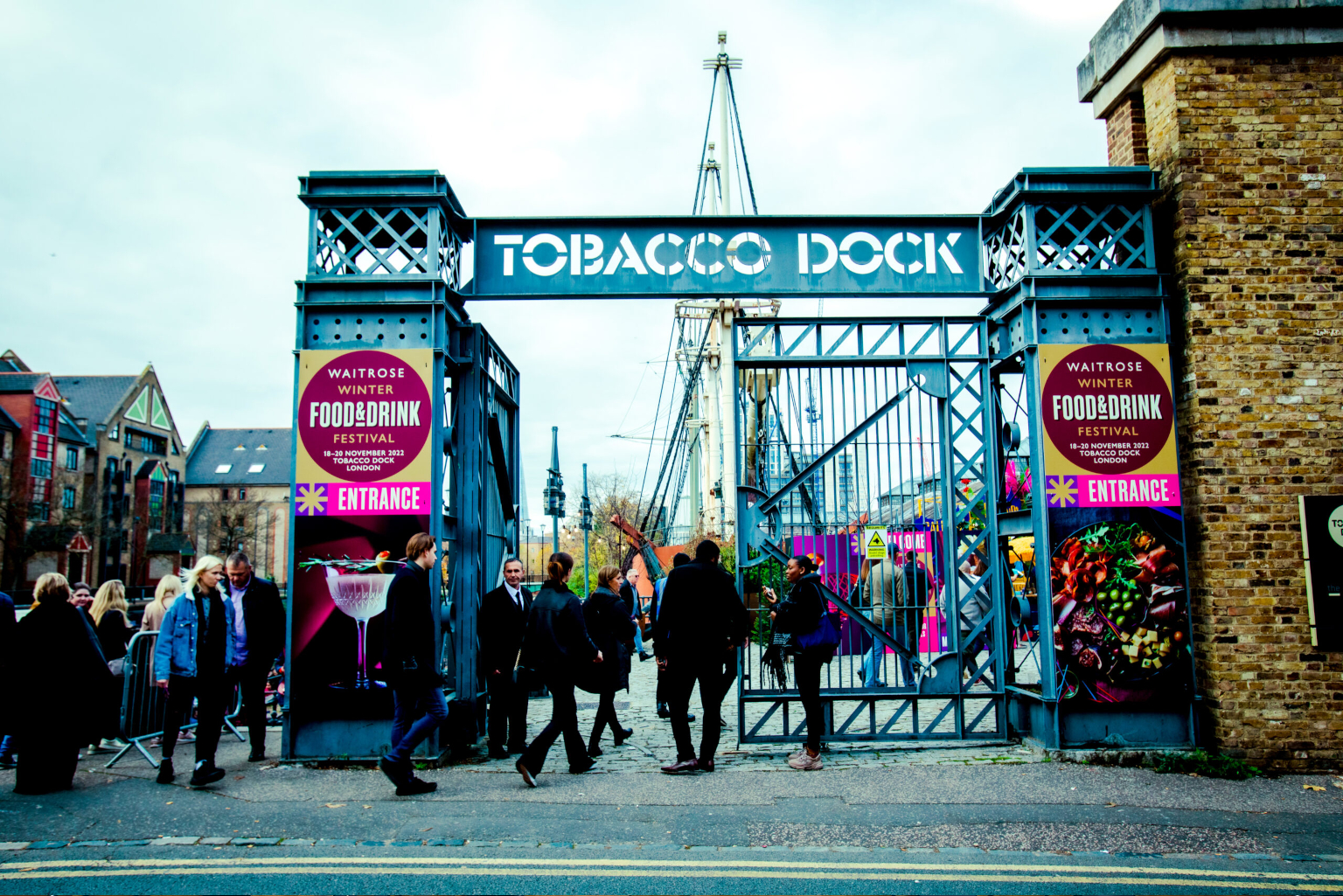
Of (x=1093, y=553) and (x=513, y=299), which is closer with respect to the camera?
(x=1093, y=553)

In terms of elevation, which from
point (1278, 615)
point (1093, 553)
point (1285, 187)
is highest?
point (1285, 187)

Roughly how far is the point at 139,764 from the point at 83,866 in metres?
3.16

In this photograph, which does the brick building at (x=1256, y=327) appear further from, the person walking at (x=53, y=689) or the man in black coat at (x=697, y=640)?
the person walking at (x=53, y=689)

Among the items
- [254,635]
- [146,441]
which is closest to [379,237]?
[254,635]

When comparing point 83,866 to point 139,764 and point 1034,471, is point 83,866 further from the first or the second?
point 1034,471

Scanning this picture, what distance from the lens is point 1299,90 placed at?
7.73 meters

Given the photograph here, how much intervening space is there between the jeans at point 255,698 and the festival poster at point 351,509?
1.86 feet

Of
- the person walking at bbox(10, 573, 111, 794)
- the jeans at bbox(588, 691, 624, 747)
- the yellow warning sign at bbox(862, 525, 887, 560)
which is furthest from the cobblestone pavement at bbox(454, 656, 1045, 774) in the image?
the person walking at bbox(10, 573, 111, 794)

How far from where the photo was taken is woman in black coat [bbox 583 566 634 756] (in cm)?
763

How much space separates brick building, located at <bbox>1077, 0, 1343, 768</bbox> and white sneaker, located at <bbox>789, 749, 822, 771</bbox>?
3264mm

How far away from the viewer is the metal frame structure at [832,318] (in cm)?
788

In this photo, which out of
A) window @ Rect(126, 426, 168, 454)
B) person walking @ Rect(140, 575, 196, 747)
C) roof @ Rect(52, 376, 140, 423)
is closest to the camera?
person walking @ Rect(140, 575, 196, 747)

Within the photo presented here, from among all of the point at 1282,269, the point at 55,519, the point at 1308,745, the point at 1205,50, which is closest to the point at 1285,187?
the point at 1282,269

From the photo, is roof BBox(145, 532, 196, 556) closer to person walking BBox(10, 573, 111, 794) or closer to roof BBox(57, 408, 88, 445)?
roof BBox(57, 408, 88, 445)
